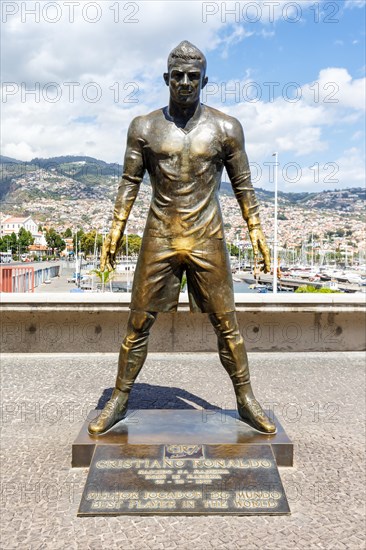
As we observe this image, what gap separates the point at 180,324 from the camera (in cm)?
797

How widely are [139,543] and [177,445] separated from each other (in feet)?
3.02

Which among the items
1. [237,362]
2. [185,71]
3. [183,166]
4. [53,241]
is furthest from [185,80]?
[53,241]

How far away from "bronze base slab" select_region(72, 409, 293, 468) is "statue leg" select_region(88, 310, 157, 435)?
3.6 inches

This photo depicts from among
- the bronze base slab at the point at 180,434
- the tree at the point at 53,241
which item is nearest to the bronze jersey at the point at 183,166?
the bronze base slab at the point at 180,434

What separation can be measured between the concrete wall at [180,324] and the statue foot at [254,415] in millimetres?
3351

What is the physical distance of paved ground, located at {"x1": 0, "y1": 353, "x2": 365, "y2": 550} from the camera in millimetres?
3098

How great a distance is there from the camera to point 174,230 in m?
3.92

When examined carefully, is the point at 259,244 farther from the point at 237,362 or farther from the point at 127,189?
the point at 127,189

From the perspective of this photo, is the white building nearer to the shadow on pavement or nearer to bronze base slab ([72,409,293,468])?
the shadow on pavement

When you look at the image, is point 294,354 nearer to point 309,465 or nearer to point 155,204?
point 309,465

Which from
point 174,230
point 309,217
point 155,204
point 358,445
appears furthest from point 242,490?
point 309,217

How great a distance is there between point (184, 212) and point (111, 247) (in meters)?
0.67

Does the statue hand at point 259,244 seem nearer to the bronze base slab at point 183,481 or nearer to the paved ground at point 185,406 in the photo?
the bronze base slab at point 183,481

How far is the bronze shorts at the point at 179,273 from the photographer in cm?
395
